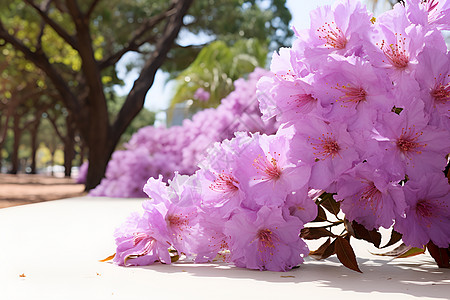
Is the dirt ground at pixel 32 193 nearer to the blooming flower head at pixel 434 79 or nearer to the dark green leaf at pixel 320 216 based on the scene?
the dark green leaf at pixel 320 216

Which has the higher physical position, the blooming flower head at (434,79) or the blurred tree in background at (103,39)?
the blurred tree in background at (103,39)

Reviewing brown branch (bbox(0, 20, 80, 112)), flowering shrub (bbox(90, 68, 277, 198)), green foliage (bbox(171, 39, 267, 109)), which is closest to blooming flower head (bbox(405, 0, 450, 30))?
flowering shrub (bbox(90, 68, 277, 198))

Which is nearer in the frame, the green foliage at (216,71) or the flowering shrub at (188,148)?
the flowering shrub at (188,148)

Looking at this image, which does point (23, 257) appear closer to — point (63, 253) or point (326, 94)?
point (63, 253)

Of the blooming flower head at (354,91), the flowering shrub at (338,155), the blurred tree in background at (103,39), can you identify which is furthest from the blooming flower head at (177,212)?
the blurred tree in background at (103,39)

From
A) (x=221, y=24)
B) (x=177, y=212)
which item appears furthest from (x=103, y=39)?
(x=177, y=212)

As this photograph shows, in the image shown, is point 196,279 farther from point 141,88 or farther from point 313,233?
point 141,88

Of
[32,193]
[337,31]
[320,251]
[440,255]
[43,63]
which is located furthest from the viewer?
[32,193]

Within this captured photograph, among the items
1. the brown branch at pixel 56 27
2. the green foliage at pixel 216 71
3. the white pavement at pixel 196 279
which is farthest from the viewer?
the green foliage at pixel 216 71
